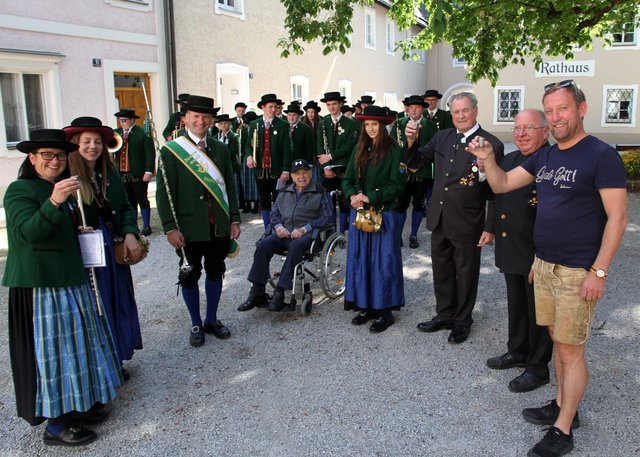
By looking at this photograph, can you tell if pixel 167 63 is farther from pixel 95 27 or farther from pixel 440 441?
pixel 440 441

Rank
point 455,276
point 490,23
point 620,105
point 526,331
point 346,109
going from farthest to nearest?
1. point 620,105
2. point 346,109
3. point 490,23
4. point 455,276
5. point 526,331

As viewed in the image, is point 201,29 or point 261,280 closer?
point 261,280

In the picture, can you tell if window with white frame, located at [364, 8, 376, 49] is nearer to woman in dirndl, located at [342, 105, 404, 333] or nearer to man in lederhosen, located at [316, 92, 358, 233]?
man in lederhosen, located at [316, 92, 358, 233]

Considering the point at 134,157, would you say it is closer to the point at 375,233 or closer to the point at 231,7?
the point at 375,233

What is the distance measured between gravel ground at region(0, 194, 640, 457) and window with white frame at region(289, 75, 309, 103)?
44.2 feet

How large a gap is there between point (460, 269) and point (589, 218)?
1.71 meters

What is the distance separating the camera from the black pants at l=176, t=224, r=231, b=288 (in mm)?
4574

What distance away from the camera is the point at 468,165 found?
14.2ft

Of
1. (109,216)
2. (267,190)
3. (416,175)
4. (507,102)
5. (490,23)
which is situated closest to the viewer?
(109,216)

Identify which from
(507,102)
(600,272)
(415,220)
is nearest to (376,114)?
(600,272)

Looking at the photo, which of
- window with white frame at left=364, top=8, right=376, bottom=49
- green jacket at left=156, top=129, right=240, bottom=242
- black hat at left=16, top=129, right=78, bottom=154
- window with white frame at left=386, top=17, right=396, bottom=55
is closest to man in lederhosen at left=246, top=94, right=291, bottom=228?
green jacket at left=156, top=129, right=240, bottom=242

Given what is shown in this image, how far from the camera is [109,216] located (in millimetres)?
3777

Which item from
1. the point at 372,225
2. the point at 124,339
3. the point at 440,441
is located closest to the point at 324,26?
the point at 372,225

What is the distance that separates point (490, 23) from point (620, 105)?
14.6 meters
